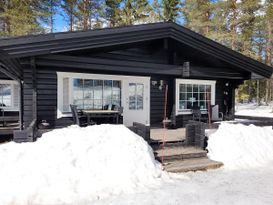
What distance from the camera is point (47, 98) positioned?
6.70 metres

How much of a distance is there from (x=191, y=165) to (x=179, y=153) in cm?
50

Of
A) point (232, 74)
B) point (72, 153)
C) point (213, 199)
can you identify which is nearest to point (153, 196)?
point (213, 199)

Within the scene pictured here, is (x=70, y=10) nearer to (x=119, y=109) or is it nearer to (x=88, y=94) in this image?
(x=88, y=94)

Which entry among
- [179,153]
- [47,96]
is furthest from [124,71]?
[179,153]

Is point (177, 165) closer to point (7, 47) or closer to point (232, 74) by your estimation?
point (7, 47)

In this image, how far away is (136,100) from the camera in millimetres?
8484

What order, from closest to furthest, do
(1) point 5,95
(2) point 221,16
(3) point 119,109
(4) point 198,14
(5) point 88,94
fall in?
(3) point 119,109 < (5) point 88,94 < (1) point 5,95 < (2) point 221,16 < (4) point 198,14

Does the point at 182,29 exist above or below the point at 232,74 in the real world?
above

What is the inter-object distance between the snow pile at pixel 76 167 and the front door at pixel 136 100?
330 centimetres

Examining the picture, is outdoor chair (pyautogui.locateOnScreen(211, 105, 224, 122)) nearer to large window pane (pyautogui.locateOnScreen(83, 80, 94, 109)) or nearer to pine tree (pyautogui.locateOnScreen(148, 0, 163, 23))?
large window pane (pyautogui.locateOnScreen(83, 80, 94, 109))

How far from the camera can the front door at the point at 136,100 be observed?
8258mm

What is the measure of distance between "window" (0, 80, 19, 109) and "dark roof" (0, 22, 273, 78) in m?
3.84

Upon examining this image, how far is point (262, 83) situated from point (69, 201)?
2990 cm

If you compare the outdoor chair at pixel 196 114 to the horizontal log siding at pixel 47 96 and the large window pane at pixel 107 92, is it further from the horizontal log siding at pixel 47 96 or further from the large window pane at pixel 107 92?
the horizontal log siding at pixel 47 96
